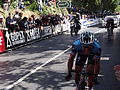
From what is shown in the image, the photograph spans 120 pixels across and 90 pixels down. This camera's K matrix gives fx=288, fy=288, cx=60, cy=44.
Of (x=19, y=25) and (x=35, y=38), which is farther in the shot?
(x=35, y=38)

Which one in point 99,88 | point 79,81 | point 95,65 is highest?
point 95,65

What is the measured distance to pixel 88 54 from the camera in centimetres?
638

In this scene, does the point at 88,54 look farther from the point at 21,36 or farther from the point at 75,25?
the point at 75,25

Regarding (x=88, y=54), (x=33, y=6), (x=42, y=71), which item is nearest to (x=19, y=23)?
(x=42, y=71)

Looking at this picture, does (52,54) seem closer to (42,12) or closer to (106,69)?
(106,69)

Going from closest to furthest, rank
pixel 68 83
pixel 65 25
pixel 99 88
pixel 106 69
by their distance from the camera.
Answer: pixel 99 88 < pixel 68 83 < pixel 106 69 < pixel 65 25

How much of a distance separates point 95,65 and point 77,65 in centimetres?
57

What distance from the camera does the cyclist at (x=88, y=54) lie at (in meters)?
6.09

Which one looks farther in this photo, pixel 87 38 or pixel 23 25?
pixel 23 25

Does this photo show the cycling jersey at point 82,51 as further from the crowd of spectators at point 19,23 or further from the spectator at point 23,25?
the spectator at point 23,25

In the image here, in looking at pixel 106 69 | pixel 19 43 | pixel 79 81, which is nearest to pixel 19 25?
pixel 19 43

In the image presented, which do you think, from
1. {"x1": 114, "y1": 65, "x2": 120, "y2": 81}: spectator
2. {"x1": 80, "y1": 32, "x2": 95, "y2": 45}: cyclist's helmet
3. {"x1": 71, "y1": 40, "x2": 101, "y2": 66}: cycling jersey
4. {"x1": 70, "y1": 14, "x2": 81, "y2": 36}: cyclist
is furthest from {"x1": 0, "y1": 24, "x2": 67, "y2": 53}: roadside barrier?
{"x1": 80, "y1": 32, "x2": 95, "y2": 45}: cyclist's helmet

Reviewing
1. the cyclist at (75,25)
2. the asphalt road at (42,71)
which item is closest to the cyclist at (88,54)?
the asphalt road at (42,71)

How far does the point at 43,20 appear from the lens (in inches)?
954
